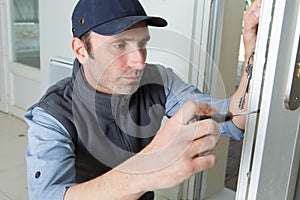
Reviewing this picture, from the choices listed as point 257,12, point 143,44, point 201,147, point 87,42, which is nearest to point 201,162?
point 201,147

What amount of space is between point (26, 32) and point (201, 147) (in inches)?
120

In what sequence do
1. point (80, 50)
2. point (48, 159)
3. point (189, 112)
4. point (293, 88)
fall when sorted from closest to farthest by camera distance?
point (293, 88) < point (189, 112) < point (48, 159) < point (80, 50)

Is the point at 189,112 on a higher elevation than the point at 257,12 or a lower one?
lower

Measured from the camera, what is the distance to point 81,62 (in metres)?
1.08

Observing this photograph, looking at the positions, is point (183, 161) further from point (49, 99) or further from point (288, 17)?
point (49, 99)

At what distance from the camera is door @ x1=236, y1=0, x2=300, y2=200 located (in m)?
0.40

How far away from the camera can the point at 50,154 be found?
83 cm

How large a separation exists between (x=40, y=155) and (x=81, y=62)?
1.18ft

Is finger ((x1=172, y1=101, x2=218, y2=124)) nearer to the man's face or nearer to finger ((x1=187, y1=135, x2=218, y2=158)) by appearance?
finger ((x1=187, y1=135, x2=218, y2=158))

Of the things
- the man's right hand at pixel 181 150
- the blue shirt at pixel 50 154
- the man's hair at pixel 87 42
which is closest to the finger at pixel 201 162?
the man's right hand at pixel 181 150

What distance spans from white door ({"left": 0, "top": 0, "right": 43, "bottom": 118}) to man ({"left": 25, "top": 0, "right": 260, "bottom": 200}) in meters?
2.09

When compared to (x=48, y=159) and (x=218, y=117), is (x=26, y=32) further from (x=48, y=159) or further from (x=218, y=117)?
(x=218, y=117)

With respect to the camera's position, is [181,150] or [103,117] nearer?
[181,150]

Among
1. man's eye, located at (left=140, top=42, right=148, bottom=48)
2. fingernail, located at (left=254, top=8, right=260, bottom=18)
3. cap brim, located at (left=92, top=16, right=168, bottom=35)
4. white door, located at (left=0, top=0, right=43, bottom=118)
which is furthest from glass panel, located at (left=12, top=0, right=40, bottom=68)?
fingernail, located at (left=254, top=8, right=260, bottom=18)
